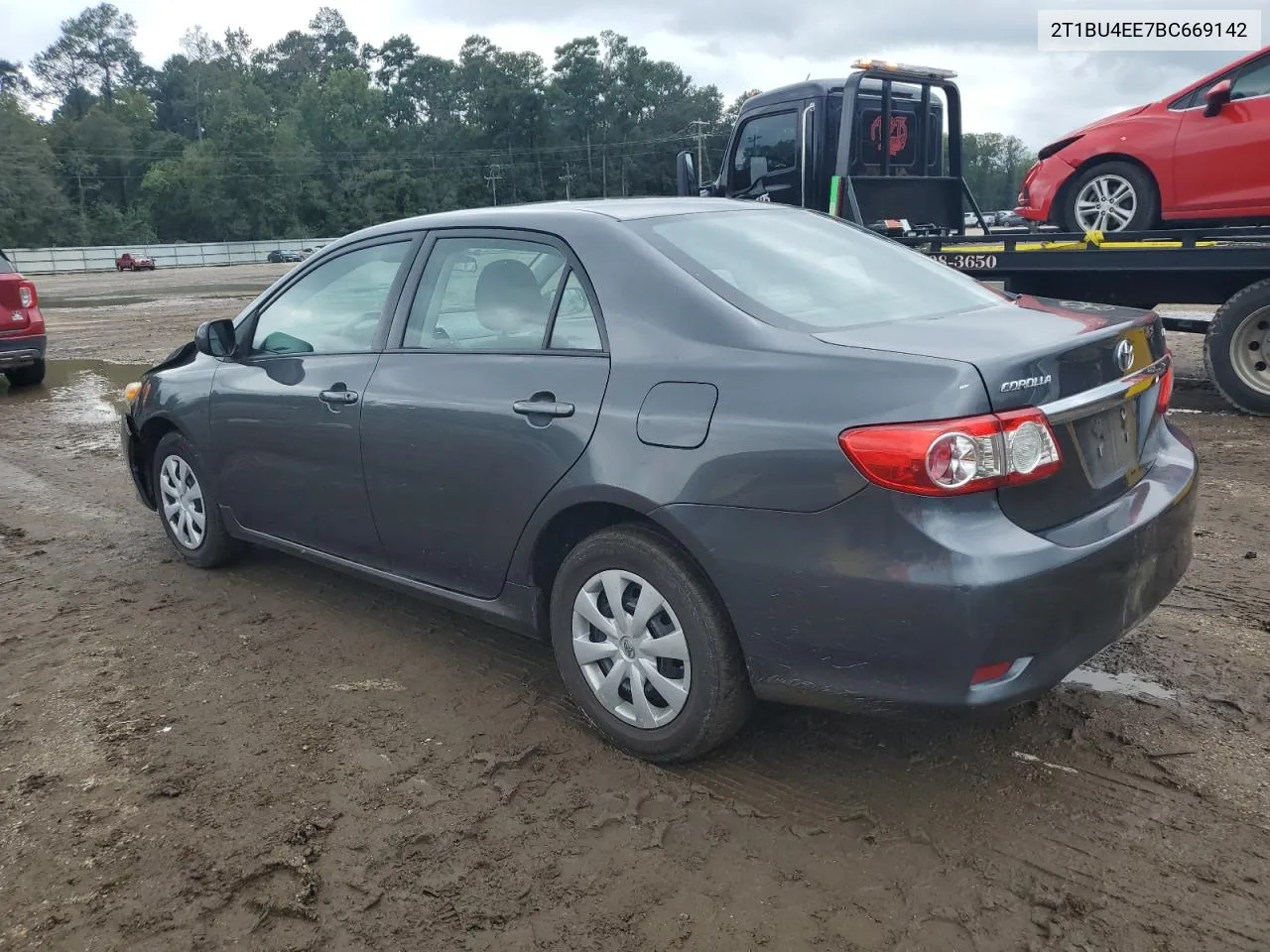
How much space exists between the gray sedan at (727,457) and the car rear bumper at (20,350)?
8571mm

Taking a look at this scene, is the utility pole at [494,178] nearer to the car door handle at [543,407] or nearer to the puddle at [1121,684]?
the car door handle at [543,407]

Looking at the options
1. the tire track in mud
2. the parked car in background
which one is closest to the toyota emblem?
the tire track in mud

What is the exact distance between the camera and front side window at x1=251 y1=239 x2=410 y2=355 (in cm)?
409

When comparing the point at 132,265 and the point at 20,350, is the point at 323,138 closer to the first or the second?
the point at 132,265

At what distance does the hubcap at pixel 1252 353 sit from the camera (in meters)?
7.37

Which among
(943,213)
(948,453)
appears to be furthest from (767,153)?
(948,453)

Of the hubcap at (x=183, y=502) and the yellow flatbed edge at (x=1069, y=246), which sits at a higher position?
the yellow flatbed edge at (x=1069, y=246)

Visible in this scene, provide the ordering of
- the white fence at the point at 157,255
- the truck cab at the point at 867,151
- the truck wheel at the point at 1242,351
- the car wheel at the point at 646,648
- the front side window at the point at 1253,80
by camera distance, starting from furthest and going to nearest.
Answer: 1. the white fence at the point at 157,255
2. the truck cab at the point at 867,151
3. the front side window at the point at 1253,80
4. the truck wheel at the point at 1242,351
5. the car wheel at the point at 646,648

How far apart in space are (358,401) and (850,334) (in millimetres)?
1886

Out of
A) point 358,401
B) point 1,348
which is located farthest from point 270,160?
point 358,401

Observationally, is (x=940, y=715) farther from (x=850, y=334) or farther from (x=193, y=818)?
(x=193, y=818)

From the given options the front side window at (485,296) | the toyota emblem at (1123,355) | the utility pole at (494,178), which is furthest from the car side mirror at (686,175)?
the utility pole at (494,178)

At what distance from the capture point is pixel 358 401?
394 cm

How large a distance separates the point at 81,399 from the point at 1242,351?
410 inches
